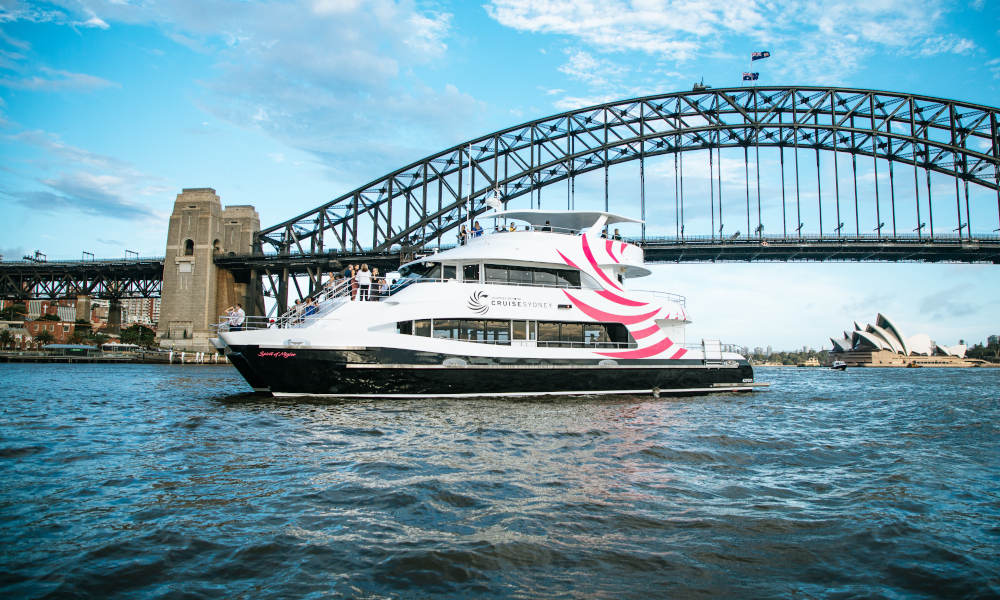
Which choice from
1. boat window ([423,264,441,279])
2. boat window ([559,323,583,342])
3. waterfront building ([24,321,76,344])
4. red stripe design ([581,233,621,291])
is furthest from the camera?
waterfront building ([24,321,76,344])

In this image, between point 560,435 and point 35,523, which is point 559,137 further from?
point 35,523

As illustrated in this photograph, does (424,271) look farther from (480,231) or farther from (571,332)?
(571,332)

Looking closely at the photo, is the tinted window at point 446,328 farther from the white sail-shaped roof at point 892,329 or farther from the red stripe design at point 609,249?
the white sail-shaped roof at point 892,329

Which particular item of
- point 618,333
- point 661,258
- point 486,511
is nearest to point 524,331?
point 618,333

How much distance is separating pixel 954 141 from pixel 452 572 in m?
82.5

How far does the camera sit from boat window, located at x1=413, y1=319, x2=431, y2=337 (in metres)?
16.7

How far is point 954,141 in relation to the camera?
64.2 m

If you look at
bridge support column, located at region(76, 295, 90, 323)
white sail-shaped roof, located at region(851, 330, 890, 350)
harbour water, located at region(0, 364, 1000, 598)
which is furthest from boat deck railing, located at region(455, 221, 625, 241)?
bridge support column, located at region(76, 295, 90, 323)

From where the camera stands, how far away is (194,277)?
63719 millimetres

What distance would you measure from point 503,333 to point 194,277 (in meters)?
57.9

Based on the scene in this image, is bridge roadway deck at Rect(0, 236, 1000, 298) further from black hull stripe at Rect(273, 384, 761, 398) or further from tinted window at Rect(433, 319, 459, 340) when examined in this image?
tinted window at Rect(433, 319, 459, 340)

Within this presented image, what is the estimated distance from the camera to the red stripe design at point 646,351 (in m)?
18.6

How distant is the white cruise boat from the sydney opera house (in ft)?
279

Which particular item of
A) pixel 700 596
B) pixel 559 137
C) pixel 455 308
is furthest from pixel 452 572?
pixel 559 137
